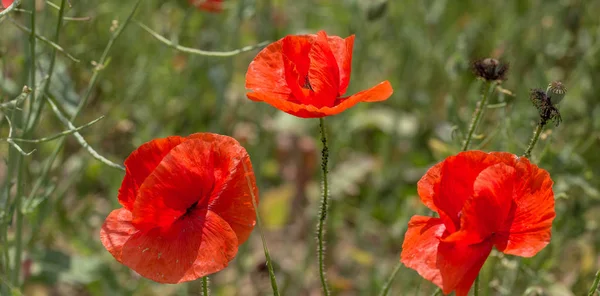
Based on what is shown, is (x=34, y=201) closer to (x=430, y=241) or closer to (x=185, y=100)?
(x=430, y=241)

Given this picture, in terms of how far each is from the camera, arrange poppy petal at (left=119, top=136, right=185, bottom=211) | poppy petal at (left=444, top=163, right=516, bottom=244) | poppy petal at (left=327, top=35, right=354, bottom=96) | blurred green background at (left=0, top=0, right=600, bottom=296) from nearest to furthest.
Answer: poppy petal at (left=444, top=163, right=516, bottom=244) < poppy petal at (left=119, top=136, right=185, bottom=211) < poppy petal at (left=327, top=35, right=354, bottom=96) < blurred green background at (left=0, top=0, right=600, bottom=296)

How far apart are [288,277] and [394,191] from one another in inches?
24.9

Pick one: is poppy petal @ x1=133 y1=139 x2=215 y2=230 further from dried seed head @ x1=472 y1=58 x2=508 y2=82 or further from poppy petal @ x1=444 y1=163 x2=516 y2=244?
dried seed head @ x1=472 y1=58 x2=508 y2=82

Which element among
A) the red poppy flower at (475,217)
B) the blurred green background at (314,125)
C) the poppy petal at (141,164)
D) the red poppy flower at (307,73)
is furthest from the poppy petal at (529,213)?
the blurred green background at (314,125)

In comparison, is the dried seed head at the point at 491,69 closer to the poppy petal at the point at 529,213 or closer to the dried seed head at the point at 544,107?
the dried seed head at the point at 544,107

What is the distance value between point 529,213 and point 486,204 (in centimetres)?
8

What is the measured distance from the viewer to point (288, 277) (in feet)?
8.50

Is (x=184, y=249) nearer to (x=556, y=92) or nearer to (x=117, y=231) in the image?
(x=117, y=231)

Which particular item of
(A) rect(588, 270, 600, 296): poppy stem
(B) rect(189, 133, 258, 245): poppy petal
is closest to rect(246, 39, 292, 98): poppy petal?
(B) rect(189, 133, 258, 245): poppy petal

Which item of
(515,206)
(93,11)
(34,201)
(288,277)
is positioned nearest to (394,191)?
(288,277)

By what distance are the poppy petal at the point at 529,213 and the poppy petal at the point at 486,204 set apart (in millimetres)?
24

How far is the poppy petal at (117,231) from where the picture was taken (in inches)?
45.2

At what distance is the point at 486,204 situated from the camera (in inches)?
41.9

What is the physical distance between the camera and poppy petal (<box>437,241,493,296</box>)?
107 centimetres
